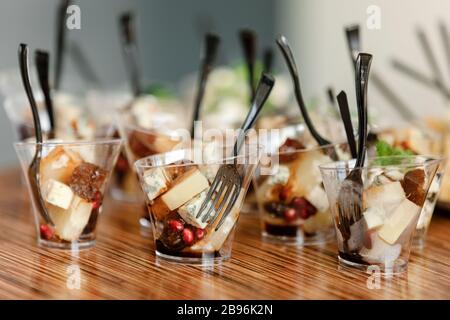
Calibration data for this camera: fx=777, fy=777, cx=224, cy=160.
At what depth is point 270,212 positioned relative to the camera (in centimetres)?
131

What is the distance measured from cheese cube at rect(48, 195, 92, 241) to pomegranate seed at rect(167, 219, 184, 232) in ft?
0.55

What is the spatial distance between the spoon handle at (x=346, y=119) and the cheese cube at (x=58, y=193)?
0.43 meters

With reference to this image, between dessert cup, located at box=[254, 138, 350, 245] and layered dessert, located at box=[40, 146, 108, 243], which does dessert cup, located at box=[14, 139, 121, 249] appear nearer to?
layered dessert, located at box=[40, 146, 108, 243]

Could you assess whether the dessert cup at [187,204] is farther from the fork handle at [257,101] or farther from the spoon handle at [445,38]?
the spoon handle at [445,38]

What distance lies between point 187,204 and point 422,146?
532 mm

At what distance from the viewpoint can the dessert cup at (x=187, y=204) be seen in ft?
3.64

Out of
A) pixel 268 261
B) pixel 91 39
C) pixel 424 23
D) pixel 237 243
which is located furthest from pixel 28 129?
pixel 91 39

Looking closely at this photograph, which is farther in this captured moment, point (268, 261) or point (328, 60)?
point (328, 60)

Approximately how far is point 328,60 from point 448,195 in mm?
996

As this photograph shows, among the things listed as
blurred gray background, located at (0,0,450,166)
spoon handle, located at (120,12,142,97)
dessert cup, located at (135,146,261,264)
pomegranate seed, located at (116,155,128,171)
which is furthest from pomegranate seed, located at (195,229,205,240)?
blurred gray background, located at (0,0,450,166)

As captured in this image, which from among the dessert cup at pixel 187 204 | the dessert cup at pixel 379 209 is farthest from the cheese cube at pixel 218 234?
the dessert cup at pixel 379 209

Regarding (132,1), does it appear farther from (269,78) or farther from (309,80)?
(269,78)

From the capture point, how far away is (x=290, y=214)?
1295mm

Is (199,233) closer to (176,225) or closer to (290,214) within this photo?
(176,225)
